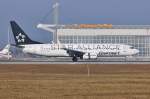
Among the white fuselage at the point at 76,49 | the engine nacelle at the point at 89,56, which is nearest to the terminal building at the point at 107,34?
the white fuselage at the point at 76,49

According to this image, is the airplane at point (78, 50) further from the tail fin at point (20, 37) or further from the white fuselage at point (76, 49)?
the tail fin at point (20, 37)

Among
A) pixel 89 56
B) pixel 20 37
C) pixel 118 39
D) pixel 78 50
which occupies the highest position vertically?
pixel 20 37

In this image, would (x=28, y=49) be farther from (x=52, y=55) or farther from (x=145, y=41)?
(x=145, y=41)

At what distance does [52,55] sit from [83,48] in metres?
6.57

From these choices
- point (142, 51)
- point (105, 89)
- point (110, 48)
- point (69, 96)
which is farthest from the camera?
point (142, 51)

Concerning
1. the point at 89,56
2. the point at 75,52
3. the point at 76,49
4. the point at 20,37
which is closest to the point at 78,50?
the point at 76,49

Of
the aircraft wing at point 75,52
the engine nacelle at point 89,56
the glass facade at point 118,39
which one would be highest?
the glass facade at point 118,39

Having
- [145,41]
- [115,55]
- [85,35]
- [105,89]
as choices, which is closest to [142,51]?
[145,41]

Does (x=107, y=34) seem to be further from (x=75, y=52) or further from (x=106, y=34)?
(x=75, y=52)

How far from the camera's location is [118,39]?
15288 centimetres

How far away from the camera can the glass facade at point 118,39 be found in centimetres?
15288

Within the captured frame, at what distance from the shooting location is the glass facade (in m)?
153

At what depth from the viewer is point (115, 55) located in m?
121

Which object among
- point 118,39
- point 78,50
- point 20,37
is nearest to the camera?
point 78,50
